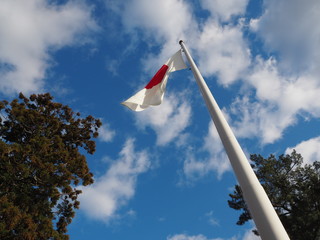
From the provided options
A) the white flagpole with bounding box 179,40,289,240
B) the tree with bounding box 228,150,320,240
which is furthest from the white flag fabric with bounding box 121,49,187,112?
the tree with bounding box 228,150,320,240

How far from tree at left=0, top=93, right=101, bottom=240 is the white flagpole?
9526 mm

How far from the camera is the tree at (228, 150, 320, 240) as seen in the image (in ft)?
60.7

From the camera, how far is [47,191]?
13242 millimetres

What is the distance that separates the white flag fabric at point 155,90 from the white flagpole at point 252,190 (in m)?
3.59

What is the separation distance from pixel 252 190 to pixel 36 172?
1124 cm

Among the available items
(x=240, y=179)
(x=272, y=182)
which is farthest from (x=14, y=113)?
(x=272, y=182)

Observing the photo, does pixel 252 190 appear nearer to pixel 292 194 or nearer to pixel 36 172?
pixel 36 172

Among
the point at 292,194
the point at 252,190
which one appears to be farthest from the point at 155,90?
the point at 292,194

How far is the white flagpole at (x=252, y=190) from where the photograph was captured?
3438 mm

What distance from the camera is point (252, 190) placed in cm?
392

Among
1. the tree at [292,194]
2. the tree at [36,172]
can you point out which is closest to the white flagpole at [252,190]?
the tree at [36,172]

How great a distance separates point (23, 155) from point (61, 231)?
4568mm

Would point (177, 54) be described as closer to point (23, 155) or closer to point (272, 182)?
point (23, 155)

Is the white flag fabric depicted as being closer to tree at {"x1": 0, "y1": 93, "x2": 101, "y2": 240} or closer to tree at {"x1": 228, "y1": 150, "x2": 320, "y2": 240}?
tree at {"x1": 0, "y1": 93, "x2": 101, "y2": 240}
